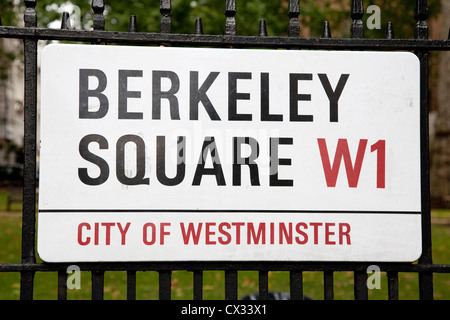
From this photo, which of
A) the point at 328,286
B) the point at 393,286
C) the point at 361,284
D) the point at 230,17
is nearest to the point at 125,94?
the point at 230,17

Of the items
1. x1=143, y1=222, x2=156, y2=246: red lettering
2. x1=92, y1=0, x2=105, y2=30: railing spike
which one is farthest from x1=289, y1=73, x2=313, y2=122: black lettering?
x1=92, y1=0, x2=105, y2=30: railing spike

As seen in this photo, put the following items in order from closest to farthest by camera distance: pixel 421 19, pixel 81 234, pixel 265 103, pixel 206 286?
pixel 81 234 < pixel 265 103 < pixel 421 19 < pixel 206 286

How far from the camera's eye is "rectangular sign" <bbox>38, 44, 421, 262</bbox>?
95.9 inches

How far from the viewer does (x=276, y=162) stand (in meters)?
2.50

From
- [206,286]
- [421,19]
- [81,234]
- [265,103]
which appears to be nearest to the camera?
[81,234]

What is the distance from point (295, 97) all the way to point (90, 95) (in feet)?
3.46

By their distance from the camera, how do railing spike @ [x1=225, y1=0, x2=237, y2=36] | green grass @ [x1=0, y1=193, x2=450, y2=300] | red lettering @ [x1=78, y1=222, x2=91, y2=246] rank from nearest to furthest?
red lettering @ [x1=78, y1=222, x2=91, y2=246]
railing spike @ [x1=225, y1=0, x2=237, y2=36]
green grass @ [x1=0, y1=193, x2=450, y2=300]

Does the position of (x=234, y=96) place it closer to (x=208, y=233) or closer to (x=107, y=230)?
(x=208, y=233)

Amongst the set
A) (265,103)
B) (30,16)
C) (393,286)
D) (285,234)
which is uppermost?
(30,16)

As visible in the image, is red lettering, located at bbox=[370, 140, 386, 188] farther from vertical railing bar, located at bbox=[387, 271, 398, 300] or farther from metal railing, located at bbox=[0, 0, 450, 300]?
vertical railing bar, located at bbox=[387, 271, 398, 300]

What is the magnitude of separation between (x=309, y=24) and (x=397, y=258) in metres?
9.10

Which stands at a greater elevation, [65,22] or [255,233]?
[65,22]

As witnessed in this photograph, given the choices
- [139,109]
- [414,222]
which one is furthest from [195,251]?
[414,222]
